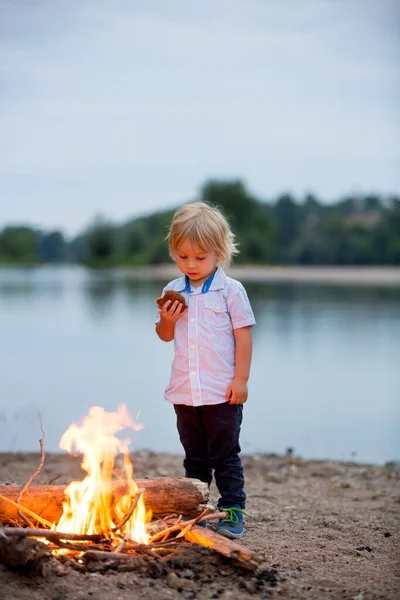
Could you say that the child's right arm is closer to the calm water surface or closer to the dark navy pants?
the dark navy pants

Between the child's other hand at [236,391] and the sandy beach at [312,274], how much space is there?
2012 inches

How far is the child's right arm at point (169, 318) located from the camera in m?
3.99

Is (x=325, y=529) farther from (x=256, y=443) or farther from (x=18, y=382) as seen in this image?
(x=18, y=382)

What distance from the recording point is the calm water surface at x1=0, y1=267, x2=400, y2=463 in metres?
8.09

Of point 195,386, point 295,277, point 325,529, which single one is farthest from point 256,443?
point 295,277

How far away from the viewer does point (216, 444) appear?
4102 millimetres

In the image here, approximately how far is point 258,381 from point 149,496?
807 centimetres

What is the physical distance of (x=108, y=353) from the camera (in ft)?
49.5

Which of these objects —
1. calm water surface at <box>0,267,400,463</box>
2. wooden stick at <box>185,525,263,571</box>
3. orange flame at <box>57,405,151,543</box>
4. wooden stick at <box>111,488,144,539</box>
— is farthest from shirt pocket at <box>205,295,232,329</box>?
calm water surface at <box>0,267,400,463</box>

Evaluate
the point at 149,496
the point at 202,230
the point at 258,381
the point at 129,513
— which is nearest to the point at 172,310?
the point at 202,230

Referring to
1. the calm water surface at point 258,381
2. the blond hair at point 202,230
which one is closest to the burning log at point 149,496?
the blond hair at point 202,230

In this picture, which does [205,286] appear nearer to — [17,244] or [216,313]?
[216,313]

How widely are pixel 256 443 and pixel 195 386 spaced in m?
3.98

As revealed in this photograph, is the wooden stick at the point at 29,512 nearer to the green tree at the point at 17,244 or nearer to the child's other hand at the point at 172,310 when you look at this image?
the child's other hand at the point at 172,310
